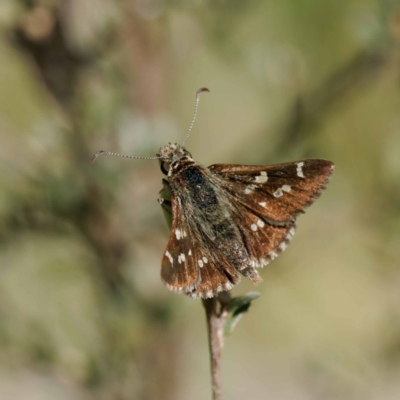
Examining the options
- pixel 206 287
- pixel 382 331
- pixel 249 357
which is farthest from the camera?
pixel 249 357

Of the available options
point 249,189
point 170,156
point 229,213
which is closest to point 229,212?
point 229,213

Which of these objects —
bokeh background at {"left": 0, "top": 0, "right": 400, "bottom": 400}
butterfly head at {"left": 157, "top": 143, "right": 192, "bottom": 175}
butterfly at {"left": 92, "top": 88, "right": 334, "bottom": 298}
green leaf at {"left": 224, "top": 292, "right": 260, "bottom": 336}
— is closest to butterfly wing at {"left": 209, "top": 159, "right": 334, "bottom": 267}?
butterfly at {"left": 92, "top": 88, "right": 334, "bottom": 298}

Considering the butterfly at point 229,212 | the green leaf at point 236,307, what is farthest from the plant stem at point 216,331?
the butterfly at point 229,212

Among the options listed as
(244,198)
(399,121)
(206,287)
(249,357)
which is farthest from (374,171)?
(249,357)

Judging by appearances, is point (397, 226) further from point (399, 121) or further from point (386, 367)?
point (386, 367)

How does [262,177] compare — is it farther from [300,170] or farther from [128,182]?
[128,182]

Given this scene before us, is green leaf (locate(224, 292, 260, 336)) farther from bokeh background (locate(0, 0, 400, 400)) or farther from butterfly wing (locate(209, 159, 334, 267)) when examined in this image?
bokeh background (locate(0, 0, 400, 400))
